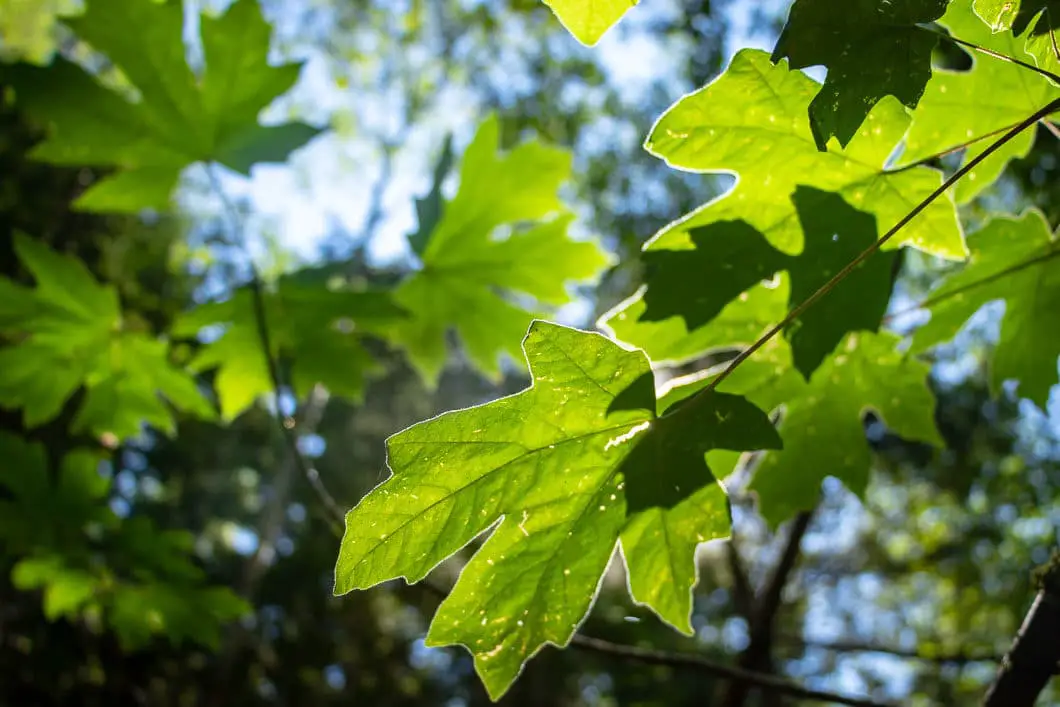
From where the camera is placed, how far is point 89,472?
226 cm

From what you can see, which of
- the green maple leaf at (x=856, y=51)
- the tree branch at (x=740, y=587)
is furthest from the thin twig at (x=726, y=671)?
the tree branch at (x=740, y=587)

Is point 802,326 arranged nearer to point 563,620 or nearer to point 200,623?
point 563,620

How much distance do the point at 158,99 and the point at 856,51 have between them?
5.42 ft

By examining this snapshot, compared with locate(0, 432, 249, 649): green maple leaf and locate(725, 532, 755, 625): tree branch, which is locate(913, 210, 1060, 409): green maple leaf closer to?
locate(725, 532, 755, 625): tree branch

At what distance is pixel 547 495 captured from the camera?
88 centimetres

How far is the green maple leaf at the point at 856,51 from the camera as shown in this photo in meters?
0.71

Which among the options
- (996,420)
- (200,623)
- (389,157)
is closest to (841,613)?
(996,420)

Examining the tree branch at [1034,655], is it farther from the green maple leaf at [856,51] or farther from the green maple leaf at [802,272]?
the green maple leaf at [856,51]

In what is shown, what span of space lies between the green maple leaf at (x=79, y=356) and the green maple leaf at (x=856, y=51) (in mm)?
1756

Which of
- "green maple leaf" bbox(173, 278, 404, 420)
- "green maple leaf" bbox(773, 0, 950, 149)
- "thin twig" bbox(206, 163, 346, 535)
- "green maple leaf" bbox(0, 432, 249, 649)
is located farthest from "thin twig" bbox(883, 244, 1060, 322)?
"green maple leaf" bbox(0, 432, 249, 649)

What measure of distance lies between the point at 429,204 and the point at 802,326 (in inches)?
47.2

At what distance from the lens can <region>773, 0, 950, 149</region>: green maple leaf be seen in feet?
2.32

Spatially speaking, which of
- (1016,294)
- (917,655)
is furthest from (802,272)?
(917,655)

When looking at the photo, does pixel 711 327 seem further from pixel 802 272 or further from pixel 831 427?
pixel 831 427
